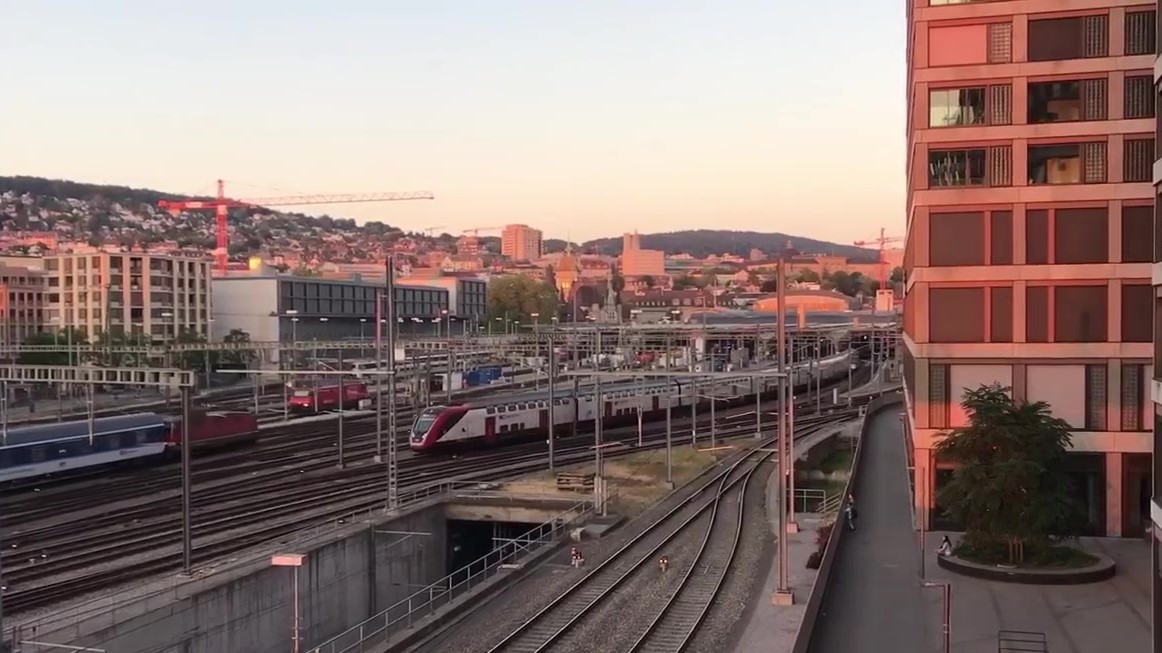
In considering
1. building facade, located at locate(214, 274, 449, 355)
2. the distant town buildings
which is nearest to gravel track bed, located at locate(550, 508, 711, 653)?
building facade, located at locate(214, 274, 449, 355)

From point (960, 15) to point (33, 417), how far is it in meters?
47.0

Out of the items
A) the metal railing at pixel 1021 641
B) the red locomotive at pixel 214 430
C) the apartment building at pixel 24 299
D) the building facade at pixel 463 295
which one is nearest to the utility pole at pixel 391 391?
the red locomotive at pixel 214 430

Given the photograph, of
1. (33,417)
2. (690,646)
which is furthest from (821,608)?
(33,417)

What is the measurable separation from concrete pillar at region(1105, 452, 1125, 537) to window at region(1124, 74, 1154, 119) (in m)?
8.40

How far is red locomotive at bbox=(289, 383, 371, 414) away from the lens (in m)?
57.7

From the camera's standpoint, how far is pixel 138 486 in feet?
112

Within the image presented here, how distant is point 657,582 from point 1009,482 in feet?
25.7

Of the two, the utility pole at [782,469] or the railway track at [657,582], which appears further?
the utility pole at [782,469]

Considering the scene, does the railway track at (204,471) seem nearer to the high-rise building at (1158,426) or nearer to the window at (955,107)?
the window at (955,107)

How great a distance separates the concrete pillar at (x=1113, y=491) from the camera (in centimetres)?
2497

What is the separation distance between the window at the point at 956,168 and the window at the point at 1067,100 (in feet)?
5.46

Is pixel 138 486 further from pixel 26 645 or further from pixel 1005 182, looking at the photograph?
pixel 1005 182

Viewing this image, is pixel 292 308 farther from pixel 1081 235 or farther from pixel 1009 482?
pixel 1009 482

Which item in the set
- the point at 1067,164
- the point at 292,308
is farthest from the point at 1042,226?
the point at 292,308
